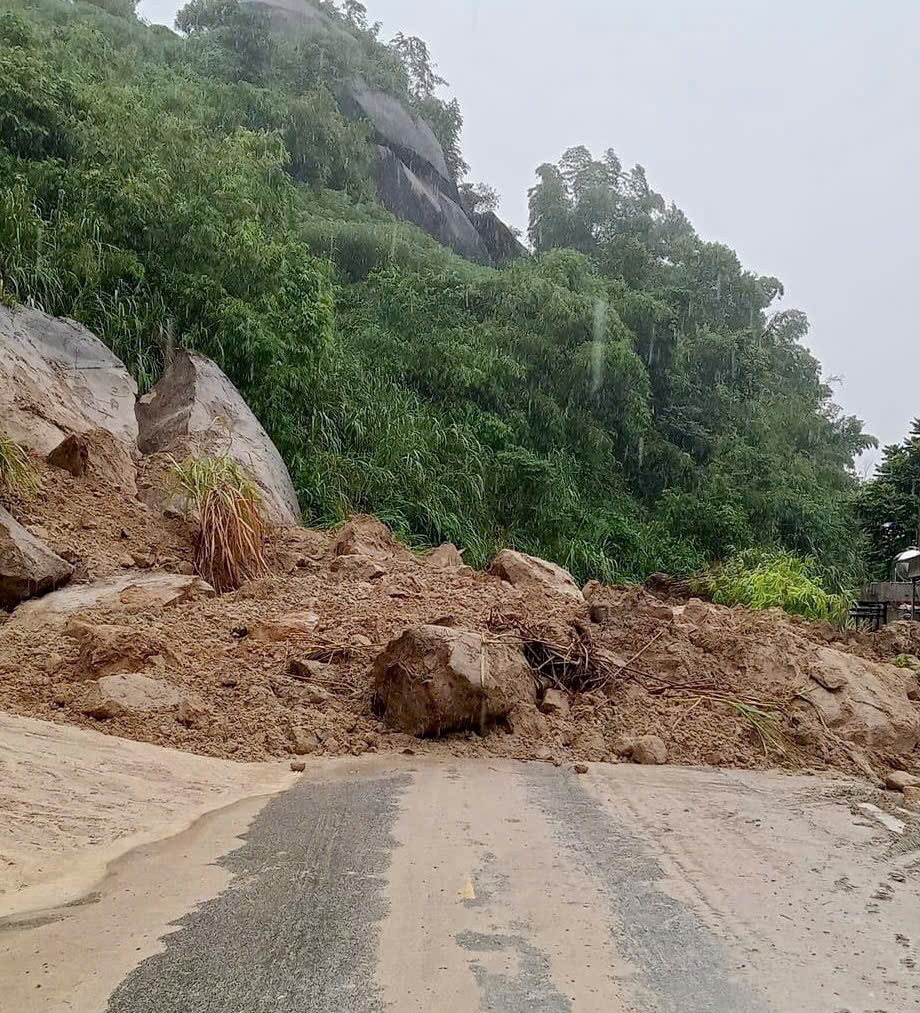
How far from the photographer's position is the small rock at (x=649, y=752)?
4.81m

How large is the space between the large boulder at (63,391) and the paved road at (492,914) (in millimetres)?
5822

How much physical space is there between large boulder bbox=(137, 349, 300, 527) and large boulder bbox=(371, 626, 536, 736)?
4589 millimetres

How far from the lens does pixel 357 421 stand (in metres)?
13.2

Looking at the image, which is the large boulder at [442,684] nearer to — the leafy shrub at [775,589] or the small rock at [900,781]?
the small rock at [900,781]

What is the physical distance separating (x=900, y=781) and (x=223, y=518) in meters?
5.74

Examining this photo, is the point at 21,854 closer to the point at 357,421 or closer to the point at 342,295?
the point at 357,421

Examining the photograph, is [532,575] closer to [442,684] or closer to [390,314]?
[442,684]

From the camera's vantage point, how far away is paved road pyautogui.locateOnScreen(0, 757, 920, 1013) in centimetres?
204

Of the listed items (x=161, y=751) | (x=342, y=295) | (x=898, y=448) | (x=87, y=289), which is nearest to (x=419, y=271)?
(x=342, y=295)

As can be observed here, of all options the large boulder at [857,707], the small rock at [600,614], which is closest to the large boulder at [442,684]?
the small rock at [600,614]

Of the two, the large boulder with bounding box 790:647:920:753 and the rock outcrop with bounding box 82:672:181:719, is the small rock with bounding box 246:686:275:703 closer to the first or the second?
the rock outcrop with bounding box 82:672:181:719

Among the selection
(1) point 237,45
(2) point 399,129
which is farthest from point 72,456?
(2) point 399,129

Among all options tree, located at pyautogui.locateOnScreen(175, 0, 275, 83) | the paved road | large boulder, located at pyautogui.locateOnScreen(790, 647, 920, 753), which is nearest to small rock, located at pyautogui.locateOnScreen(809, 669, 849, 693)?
large boulder, located at pyautogui.locateOnScreen(790, 647, 920, 753)

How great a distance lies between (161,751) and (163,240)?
872 cm
